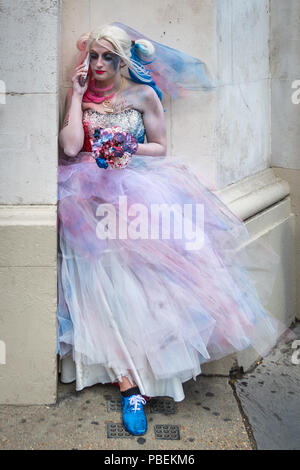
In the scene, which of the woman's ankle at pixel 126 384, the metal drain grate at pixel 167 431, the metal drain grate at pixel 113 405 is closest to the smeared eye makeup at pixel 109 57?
the woman's ankle at pixel 126 384

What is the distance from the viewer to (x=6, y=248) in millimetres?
3676

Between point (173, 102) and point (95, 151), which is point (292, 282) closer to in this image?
point (173, 102)

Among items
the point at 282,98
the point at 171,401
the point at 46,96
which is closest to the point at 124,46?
the point at 46,96

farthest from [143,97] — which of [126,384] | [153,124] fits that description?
[126,384]

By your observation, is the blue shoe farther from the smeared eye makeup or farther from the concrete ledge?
the smeared eye makeup

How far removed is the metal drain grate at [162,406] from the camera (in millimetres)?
3820

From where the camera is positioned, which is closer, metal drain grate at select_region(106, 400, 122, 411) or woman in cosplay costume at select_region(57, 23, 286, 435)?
woman in cosplay costume at select_region(57, 23, 286, 435)

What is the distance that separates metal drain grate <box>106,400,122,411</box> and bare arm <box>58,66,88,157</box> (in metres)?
1.35

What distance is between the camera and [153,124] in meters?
4.03

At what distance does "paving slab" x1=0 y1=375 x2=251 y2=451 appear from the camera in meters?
3.51

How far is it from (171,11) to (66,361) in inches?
81.3

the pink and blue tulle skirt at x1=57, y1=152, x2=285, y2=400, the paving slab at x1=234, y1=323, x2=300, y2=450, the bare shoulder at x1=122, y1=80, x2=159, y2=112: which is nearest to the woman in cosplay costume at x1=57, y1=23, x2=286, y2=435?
the pink and blue tulle skirt at x1=57, y1=152, x2=285, y2=400

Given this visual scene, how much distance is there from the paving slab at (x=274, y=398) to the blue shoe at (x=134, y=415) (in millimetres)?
578

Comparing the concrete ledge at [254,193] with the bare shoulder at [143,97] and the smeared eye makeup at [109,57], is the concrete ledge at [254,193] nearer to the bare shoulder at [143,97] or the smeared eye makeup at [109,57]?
the bare shoulder at [143,97]
